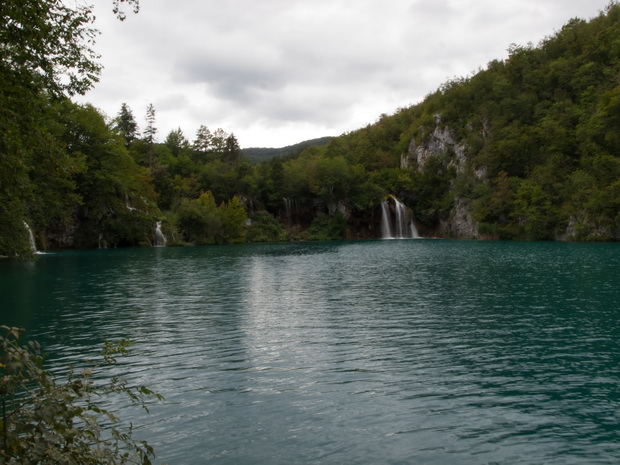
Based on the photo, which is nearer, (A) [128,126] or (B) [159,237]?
(B) [159,237]

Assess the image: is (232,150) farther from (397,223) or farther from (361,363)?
(361,363)

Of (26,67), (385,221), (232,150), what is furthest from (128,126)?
(26,67)

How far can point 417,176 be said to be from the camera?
104 meters

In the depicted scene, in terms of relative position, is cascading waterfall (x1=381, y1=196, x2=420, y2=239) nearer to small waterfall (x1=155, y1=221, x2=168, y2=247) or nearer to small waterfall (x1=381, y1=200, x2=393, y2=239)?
small waterfall (x1=381, y1=200, x2=393, y2=239)

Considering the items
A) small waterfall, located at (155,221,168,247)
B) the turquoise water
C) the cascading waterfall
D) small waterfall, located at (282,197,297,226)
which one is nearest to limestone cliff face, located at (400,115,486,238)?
the cascading waterfall

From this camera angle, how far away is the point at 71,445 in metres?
4.87

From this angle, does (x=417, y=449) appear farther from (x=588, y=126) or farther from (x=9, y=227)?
(x=588, y=126)

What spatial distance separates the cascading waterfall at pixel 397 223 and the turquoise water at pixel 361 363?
217ft

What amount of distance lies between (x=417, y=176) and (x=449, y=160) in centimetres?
715

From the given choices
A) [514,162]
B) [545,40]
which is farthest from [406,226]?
[545,40]

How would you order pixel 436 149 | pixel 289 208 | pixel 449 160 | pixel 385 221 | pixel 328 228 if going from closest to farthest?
pixel 385 221 → pixel 328 228 → pixel 289 208 → pixel 449 160 → pixel 436 149

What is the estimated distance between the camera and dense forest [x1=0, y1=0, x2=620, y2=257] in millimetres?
63875

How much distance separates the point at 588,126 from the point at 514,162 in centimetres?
1620

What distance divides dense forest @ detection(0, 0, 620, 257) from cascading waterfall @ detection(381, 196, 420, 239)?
1681 millimetres
